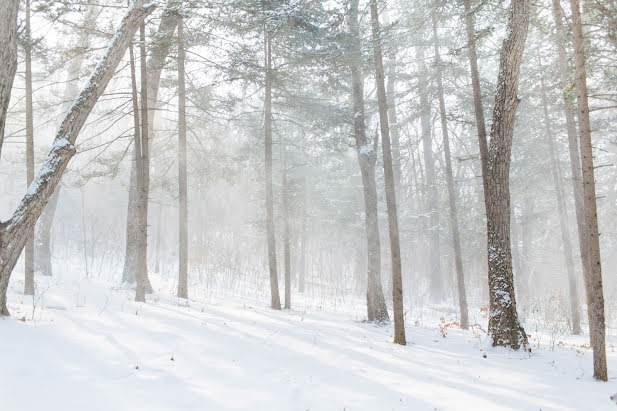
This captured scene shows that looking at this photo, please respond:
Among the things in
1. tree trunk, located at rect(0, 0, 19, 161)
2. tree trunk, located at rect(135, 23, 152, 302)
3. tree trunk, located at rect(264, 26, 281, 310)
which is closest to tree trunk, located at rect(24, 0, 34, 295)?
tree trunk, located at rect(135, 23, 152, 302)

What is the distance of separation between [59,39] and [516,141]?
21.1 meters

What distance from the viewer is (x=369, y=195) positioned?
11.2 metres

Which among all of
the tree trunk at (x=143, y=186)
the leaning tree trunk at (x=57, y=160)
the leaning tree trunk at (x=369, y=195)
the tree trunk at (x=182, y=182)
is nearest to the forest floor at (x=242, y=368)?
the leaning tree trunk at (x=57, y=160)

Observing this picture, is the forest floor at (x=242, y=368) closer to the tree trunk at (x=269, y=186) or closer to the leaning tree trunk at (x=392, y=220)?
the leaning tree trunk at (x=392, y=220)

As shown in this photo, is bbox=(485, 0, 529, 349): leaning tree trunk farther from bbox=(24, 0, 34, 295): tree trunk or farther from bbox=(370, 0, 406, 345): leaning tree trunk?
bbox=(24, 0, 34, 295): tree trunk

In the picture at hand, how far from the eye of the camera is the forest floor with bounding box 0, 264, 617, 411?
3.86m

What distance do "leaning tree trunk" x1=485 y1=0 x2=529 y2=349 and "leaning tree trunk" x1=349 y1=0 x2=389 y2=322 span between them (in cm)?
351

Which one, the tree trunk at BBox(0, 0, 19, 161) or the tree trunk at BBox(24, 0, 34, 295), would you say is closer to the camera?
the tree trunk at BBox(0, 0, 19, 161)

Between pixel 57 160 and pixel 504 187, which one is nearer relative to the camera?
pixel 57 160

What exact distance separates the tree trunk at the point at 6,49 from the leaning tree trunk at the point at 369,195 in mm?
7488

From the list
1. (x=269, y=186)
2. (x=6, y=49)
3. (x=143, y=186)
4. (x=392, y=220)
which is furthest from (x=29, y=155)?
(x=392, y=220)

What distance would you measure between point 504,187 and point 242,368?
6201mm

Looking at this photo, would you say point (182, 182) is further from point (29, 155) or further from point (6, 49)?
point (6, 49)

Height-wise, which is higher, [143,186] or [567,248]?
[143,186]
